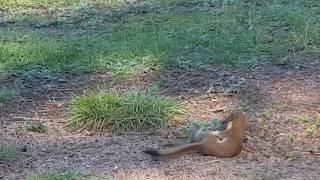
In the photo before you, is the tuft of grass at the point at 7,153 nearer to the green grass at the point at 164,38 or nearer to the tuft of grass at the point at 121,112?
the tuft of grass at the point at 121,112

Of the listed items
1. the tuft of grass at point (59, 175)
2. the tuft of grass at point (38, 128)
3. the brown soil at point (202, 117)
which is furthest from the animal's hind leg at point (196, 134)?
the tuft of grass at point (38, 128)

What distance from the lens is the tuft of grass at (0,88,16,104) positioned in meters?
6.20

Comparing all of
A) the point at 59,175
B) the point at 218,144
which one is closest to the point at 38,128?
the point at 59,175

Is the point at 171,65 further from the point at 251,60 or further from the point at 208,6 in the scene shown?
the point at 208,6

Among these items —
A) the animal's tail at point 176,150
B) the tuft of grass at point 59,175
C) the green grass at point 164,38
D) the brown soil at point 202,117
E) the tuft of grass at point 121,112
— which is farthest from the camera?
the green grass at point 164,38

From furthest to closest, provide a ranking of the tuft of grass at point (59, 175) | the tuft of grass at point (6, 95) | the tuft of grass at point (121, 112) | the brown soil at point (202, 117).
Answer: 1. the tuft of grass at point (6, 95)
2. the tuft of grass at point (121, 112)
3. the brown soil at point (202, 117)
4. the tuft of grass at point (59, 175)

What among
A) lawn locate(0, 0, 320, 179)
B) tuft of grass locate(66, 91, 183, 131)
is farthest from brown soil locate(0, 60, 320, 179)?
tuft of grass locate(66, 91, 183, 131)

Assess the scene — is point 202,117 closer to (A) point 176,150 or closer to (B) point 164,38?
(A) point 176,150

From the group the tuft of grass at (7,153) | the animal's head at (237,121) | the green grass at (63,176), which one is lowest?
the tuft of grass at (7,153)

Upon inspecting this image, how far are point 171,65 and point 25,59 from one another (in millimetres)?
1407

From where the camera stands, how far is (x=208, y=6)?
9.54 m

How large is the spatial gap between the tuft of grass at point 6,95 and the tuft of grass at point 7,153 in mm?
1136

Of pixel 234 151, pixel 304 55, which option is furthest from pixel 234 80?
pixel 234 151

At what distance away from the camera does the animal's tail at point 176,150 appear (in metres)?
4.87
